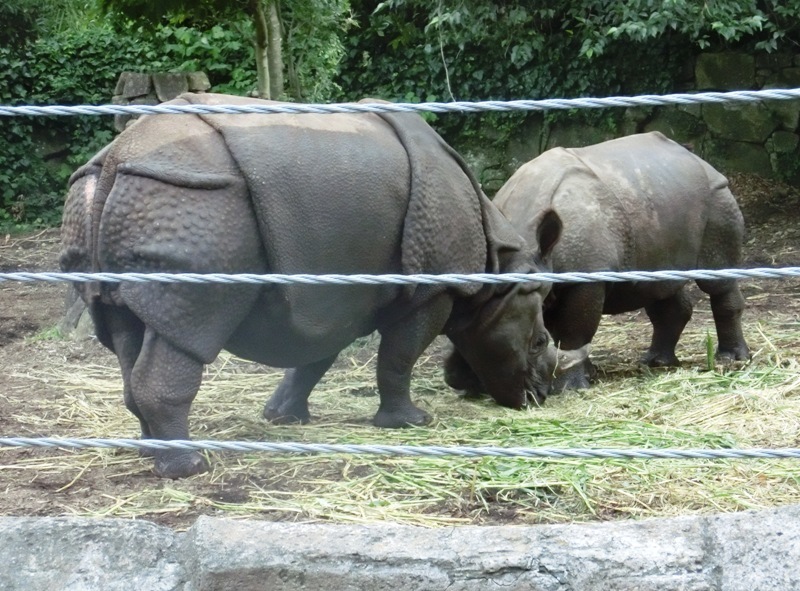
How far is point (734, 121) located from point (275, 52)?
5.76m

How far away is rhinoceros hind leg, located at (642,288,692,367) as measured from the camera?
7.24 m

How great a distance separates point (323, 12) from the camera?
10508 millimetres

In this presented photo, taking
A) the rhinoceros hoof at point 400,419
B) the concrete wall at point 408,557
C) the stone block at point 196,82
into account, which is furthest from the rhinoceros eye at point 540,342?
the stone block at point 196,82

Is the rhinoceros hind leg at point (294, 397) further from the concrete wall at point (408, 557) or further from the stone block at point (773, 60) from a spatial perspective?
the stone block at point (773, 60)

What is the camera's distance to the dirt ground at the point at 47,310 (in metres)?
4.70

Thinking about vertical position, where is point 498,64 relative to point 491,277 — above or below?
below

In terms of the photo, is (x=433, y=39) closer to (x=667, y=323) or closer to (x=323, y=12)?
(x=323, y=12)

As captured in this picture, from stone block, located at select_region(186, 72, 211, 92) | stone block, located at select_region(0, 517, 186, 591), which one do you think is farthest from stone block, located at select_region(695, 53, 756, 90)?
stone block, located at select_region(0, 517, 186, 591)

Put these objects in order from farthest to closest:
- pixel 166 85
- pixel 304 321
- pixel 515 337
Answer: pixel 166 85 → pixel 515 337 → pixel 304 321

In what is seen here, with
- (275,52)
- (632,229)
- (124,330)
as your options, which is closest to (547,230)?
(632,229)

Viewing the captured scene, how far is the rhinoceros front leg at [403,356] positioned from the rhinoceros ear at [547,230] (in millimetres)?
895

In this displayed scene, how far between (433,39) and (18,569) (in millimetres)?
10126

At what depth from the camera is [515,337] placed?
6.02 m

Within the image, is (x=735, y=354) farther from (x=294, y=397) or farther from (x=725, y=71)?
(x=725, y=71)
